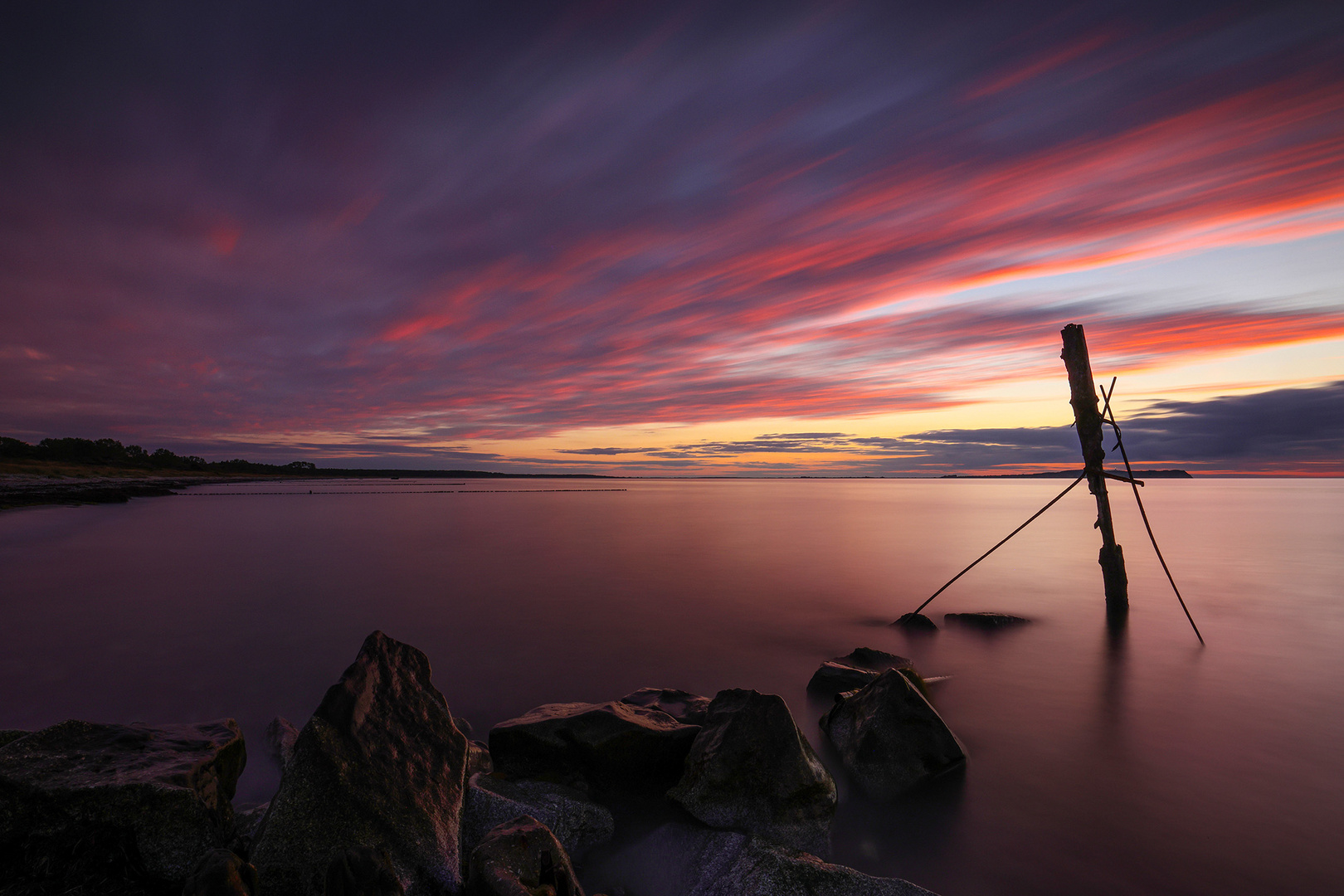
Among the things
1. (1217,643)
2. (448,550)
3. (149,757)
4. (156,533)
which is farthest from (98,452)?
(1217,643)

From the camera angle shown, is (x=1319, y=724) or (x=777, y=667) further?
(x=777, y=667)

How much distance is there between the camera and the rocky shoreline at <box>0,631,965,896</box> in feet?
11.5

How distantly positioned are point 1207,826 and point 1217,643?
8282 millimetres

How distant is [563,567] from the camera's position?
19703 millimetres

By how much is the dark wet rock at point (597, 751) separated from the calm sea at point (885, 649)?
1.64 meters

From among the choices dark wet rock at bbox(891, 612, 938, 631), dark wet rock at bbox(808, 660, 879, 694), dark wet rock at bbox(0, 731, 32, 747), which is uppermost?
dark wet rock at bbox(0, 731, 32, 747)

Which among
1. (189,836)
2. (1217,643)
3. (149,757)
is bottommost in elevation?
(1217,643)

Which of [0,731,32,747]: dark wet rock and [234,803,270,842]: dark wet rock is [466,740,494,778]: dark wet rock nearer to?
[234,803,270,842]: dark wet rock

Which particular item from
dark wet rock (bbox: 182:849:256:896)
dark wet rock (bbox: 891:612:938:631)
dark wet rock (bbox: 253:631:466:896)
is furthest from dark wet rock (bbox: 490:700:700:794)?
dark wet rock (bbox: 891:612:938:631)

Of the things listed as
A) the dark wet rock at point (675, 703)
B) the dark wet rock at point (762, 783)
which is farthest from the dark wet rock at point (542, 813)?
the dark wet rock at point (675, 703)

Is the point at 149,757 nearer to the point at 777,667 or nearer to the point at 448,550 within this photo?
the point at 777,667

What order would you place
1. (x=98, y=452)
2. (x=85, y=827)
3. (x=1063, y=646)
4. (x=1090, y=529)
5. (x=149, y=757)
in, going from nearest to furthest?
(x=85, y=827)
(x=149, y=757)
(x=1063, y=646)
(x=1090, y=529)
(x=98, y=452)

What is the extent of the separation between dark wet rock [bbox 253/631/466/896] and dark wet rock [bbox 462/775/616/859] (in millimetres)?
238

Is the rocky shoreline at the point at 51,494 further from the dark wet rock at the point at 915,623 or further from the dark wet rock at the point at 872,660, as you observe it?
the dark wet rock at the point at 915,623
